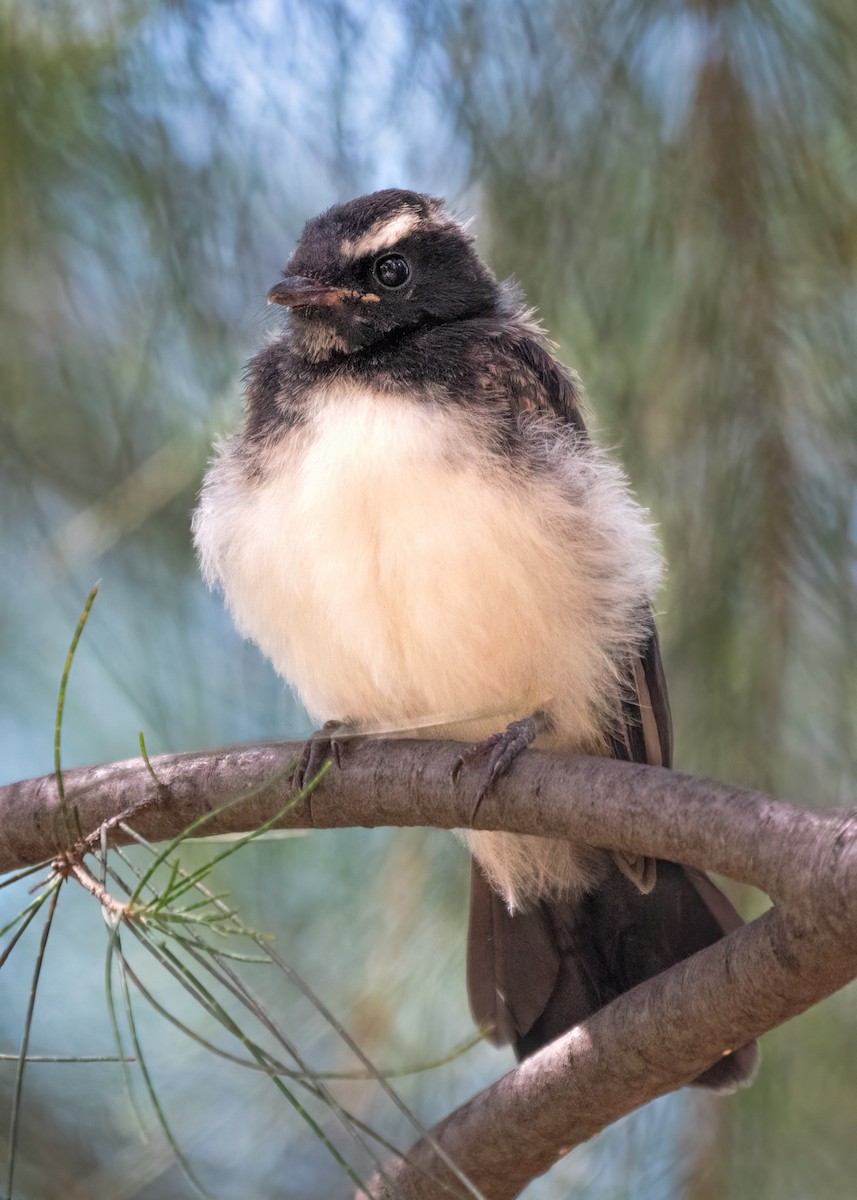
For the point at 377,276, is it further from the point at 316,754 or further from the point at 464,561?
the point at 316,754

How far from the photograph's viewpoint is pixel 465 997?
3217mm

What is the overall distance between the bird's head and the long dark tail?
46.9 inches

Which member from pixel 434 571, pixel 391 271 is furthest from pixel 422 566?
pixel 391 271

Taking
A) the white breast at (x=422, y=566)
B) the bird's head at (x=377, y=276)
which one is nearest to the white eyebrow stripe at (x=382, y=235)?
the bird's head at (x=377, y=276)

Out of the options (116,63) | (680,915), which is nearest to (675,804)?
(680,915)

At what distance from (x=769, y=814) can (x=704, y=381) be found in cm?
127

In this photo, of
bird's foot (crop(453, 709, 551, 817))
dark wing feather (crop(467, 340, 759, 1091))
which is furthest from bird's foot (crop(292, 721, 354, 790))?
dark wing feather (crop(467, 340, 759, 1091))

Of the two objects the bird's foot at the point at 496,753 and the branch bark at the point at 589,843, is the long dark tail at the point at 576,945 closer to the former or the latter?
the bird's foot at the point at 496,753

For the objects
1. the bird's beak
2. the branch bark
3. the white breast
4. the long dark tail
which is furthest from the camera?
the bird's beak

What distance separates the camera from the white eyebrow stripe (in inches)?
122

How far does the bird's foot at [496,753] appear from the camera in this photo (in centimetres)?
244

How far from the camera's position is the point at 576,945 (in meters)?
3.09

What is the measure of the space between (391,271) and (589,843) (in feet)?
4.80

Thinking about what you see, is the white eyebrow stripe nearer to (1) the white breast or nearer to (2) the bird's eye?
(2) the bird's eye
